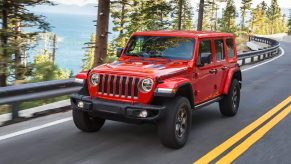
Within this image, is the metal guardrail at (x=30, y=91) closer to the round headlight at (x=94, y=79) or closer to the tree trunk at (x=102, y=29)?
the round headlight at (x=94, y=79)

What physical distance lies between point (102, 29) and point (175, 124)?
10.6 m

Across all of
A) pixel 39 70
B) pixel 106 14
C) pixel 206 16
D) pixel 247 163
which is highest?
pixel 206 16

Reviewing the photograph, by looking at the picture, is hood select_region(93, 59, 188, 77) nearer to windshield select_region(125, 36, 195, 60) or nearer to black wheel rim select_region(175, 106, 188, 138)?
windshield select_region(125, 36, 195, 60)

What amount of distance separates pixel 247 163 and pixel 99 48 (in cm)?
1152

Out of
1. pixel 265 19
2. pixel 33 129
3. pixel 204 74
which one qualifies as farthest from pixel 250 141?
pixel 265 19


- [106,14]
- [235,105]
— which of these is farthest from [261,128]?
[106,14]

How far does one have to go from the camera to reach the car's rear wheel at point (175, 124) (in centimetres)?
644

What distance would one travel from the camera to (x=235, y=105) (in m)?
9.61

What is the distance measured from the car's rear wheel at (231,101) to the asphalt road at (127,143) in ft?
0.52

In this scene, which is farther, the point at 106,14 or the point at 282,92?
the point at 106,14

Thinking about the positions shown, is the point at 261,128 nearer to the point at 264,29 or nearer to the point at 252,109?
the point at 252,109

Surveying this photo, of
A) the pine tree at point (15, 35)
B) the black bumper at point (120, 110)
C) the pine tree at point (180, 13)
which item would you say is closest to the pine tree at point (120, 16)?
the pine tree at point (180, 13)

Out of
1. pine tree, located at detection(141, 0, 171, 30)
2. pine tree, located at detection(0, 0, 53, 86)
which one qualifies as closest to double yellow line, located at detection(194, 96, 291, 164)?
pine tree, located at detection(0, 0, 53, 86)

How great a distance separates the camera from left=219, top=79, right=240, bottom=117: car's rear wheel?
30.0 feet
